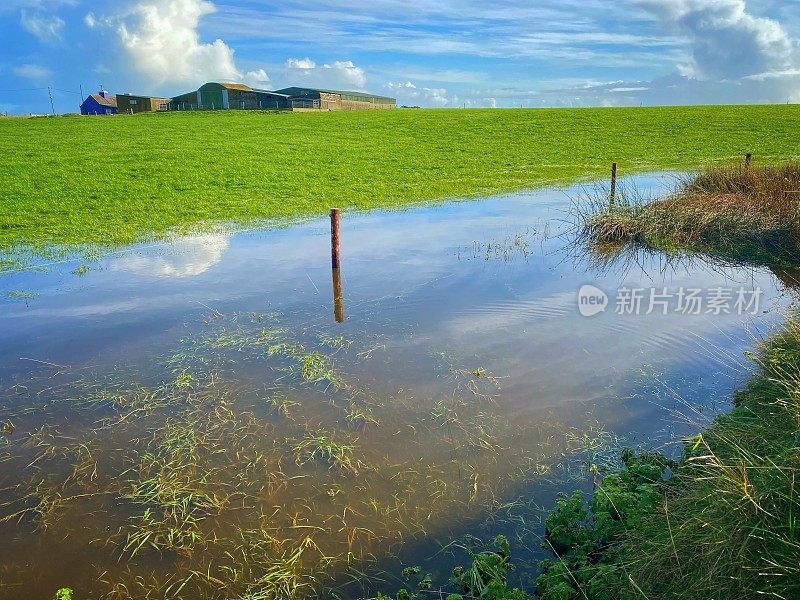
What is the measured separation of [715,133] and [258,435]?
1830 inches

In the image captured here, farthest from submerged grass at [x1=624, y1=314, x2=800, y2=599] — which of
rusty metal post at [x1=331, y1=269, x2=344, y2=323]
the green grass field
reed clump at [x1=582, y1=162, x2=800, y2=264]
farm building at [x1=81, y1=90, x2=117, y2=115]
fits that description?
farm building at [x1=81, y1=90, x2=117, y2=115]

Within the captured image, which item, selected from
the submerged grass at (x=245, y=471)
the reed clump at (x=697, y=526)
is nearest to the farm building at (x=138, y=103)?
the submerged grass at (x=245, y=471)

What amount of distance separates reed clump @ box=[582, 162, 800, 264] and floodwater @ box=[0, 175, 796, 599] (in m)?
1.83

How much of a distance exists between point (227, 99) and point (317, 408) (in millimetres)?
82186

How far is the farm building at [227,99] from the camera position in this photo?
80.1 m

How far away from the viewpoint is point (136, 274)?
13742 mm

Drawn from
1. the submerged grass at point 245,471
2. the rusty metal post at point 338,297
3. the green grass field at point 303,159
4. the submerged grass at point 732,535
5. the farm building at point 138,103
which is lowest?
the submerged grass at point 245,471

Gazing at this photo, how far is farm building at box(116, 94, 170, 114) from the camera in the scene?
274 ft

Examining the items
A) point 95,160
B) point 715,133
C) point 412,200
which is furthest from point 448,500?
point 715,133

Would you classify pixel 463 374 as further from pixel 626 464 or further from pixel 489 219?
pixel 489 219

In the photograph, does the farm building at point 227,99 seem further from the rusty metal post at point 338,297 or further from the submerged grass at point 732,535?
the submerged grass at point 732,535

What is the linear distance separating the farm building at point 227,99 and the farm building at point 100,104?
10.8 m

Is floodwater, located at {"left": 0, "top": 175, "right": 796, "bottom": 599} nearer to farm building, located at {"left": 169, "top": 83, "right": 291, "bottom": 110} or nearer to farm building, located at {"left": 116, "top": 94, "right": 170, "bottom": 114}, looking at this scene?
farm building, located at {"left": 169, "top": 83, "right": 291, "bottom": 110}

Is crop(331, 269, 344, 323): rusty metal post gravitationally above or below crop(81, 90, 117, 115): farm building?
below
